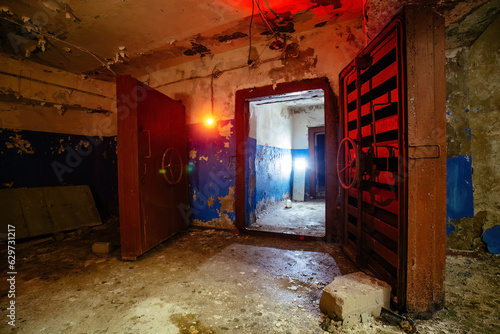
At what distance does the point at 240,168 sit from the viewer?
12.4 feet

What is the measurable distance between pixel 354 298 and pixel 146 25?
4199mm

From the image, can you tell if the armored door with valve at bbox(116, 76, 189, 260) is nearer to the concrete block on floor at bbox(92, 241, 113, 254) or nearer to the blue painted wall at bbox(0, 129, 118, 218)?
the concrete block on floor at bbox(92, 241, 113, 254)

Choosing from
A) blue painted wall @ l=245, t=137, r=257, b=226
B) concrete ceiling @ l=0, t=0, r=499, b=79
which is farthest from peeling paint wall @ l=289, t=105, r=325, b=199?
concrete ceiling @ l=0, t=0, r=499, b=79

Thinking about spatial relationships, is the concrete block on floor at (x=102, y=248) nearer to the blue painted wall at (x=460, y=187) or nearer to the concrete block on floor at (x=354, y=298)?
the concrete block on floor at (x=354, y=298)

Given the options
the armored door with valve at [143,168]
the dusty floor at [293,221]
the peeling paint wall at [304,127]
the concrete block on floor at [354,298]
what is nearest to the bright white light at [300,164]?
the peeling paint wall at [304,127]

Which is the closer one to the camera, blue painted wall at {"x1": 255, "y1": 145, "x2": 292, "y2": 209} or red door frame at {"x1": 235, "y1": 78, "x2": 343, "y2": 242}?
red door frame at {"x1": 235, "y1": 78, "x2": 343, "y2": 242}

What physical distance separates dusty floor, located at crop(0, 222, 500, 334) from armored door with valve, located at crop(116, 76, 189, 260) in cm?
33

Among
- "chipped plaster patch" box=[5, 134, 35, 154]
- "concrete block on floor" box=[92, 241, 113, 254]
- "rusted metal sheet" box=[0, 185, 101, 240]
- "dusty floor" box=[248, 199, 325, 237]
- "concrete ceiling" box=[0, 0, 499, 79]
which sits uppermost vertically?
"concrete ceiling" box=[0, 0, 499, 79]

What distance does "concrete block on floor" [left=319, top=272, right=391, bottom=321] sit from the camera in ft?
5.29

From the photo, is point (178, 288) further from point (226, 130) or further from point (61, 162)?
point (61, 162)

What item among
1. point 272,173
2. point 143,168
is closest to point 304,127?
point 272,173

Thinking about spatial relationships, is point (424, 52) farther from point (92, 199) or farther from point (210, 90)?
point (92, 199)

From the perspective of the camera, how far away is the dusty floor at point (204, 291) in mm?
1615

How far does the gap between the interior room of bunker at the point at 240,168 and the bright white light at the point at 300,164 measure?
7.61ft
